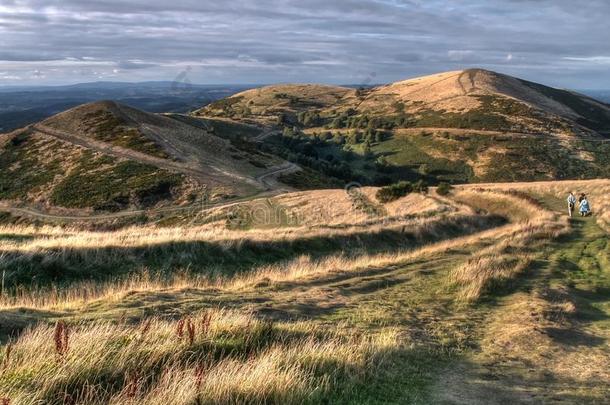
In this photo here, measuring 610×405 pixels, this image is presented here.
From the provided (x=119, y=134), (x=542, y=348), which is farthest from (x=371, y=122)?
(x=542, y=348)

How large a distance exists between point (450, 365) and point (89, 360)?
558 cm

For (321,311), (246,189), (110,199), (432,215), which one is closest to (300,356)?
(321,311)

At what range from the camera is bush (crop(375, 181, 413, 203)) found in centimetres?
4781

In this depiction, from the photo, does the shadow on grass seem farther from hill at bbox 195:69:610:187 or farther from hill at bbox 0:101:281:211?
hill at bbox 195:69:610:187

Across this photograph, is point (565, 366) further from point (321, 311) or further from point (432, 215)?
point (432, 215)

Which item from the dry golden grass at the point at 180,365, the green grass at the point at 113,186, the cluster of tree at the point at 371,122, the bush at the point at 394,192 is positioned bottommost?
the green grass at the point at 113,186

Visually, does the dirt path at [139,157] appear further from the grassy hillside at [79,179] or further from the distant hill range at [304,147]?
the grassy hillside at [79,179]

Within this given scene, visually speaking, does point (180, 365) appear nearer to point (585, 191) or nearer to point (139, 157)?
point (585, 191)

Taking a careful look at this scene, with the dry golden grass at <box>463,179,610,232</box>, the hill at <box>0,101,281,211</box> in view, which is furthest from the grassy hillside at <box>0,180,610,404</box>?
the hill at <box>0,101,281,211</box>

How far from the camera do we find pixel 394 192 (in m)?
48.5

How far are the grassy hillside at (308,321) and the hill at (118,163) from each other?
38.3 metres

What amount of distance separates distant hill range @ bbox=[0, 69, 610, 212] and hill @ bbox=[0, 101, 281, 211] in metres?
0.22

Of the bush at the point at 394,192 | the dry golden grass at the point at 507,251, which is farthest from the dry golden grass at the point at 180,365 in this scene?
the bush at the point at 394,192

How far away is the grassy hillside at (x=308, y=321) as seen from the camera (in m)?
6.23
